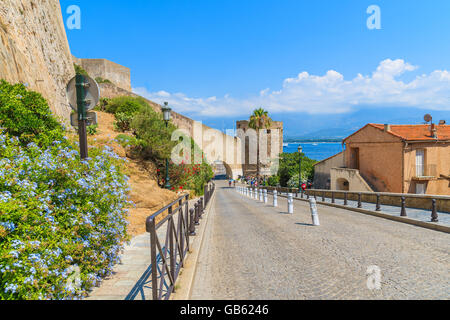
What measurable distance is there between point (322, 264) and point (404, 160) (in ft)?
85.9

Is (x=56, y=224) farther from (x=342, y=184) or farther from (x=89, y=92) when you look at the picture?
(x=342, y=184)

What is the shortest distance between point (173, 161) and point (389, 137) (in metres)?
21.9

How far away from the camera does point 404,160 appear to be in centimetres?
2653

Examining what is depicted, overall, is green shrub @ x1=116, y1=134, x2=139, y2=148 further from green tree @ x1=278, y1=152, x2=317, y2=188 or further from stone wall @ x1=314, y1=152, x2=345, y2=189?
green tree @ x1=278, y1=152, x2=317, y2=188

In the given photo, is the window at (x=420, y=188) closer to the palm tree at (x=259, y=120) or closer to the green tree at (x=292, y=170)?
the green tree at (x=292, y=170)

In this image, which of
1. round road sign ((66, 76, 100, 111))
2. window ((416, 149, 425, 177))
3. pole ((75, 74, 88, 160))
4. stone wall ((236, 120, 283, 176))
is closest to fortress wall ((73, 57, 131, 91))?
stone wall ((236, 120, 283, 176))

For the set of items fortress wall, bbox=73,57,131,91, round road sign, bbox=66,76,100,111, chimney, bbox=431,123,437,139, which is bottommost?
round road sign, bbox=66,76,100,111

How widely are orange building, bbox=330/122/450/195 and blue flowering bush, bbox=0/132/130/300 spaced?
94.6ft

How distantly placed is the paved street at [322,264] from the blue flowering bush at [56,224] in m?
1.66

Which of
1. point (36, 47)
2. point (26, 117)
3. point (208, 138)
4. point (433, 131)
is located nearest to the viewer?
point (26, 117)

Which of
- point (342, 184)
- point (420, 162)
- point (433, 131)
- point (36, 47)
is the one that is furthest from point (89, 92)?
point (342, 184)

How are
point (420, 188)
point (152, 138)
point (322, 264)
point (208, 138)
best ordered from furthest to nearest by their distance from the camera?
point (208, 138)
point (420, 188)
point (152, 138)
point (322, 264)

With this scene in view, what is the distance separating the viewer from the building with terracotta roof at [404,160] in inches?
1055

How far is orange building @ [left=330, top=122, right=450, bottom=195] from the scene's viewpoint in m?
26.8
